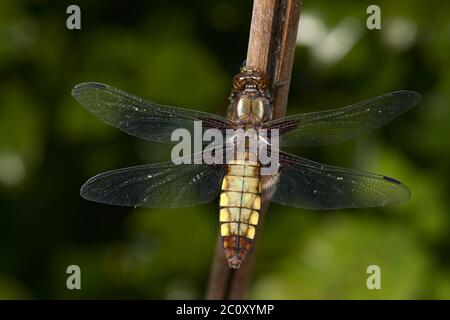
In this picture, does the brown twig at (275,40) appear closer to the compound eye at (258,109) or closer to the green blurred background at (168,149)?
the compound eye at (258,109)

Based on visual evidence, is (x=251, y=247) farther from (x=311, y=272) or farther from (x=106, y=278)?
(x=106, y=278)

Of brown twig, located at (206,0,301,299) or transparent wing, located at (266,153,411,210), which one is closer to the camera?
brown twig, located at (206,0,301,299)

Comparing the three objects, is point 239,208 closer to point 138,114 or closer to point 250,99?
point 250,99

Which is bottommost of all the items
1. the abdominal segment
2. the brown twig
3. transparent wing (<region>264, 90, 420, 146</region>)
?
the abdominal segment

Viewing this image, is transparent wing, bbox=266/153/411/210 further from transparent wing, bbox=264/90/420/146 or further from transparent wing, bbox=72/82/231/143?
transparent wing, bbox=72/82/231/143

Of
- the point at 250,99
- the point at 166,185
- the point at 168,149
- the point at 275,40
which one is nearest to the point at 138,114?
the point at 166,185

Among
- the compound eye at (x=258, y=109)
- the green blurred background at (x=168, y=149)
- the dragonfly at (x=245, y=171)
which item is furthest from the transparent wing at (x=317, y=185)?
the green blurred background at (x=168, y=149)

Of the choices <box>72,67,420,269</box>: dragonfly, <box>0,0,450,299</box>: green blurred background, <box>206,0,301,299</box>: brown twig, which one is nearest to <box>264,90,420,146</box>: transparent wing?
<box>72,67,420,269</box>: dragonfly

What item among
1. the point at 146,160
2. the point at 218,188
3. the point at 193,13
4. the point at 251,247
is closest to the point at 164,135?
the point at 218,188
